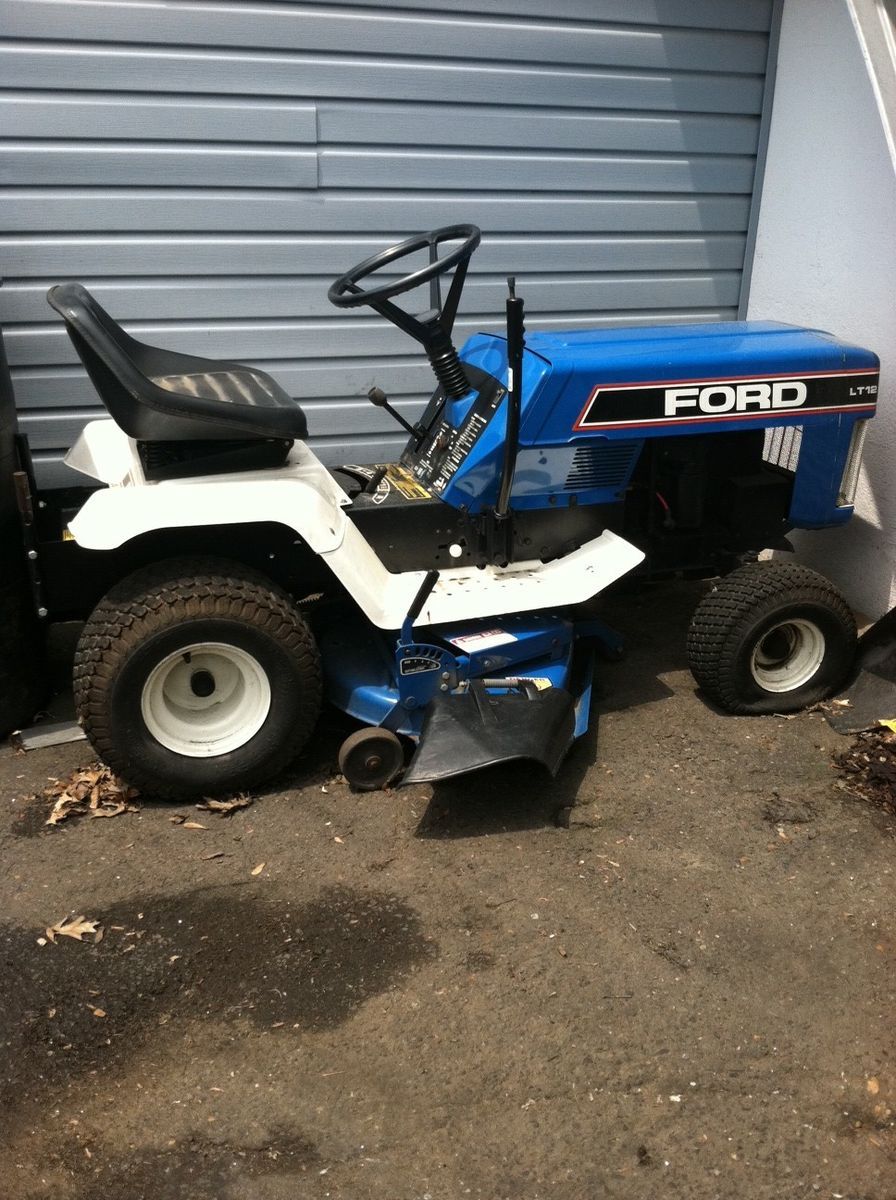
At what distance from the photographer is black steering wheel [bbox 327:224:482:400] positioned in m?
3.23

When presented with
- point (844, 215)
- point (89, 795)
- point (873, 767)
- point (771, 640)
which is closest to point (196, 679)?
point (89, 795)

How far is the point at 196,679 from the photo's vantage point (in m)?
3.29

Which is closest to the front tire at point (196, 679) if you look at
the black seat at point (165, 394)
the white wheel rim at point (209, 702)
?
the white wheel rim at point (209, 702)

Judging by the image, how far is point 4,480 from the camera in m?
3.38

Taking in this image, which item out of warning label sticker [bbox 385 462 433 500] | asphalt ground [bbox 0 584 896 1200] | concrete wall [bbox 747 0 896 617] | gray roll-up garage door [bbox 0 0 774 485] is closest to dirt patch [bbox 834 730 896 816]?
asphalt ground [bbox 0 584 896 1200]

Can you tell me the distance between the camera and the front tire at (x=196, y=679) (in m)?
3.06

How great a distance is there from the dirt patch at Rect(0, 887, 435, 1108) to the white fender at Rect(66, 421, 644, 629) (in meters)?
0.95

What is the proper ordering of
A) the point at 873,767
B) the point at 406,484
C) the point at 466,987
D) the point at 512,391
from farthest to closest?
the point at 406,484
the point at 873,767
the point at 512,391
the point at 466,987

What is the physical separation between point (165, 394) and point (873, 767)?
8.12 feet

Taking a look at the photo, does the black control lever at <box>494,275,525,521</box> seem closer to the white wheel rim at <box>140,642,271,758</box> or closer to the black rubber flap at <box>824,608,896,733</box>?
the white wheel rim at <box>140,642,271,758</box>

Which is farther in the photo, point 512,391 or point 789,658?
point 789,658

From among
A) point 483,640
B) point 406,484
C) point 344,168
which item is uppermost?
point 344,168

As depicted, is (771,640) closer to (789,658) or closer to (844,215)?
(789,658)

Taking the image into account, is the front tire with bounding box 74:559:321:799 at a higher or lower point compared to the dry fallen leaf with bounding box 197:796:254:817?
higher
